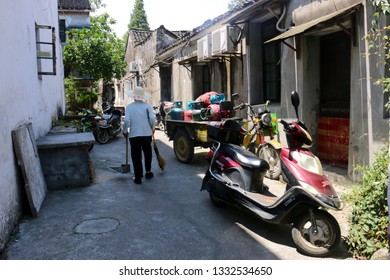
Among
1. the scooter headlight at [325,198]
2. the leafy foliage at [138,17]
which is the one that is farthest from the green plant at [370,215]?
the leafy foliage at [138,17]

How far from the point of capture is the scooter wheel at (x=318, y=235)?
11.0 feet

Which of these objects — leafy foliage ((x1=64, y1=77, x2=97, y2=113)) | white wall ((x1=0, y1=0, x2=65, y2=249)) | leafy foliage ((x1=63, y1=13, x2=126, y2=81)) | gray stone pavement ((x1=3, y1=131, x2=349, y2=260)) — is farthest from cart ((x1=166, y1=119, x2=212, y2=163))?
leafy foliage ((x1=63, y1=13, x2=126, y2=81))

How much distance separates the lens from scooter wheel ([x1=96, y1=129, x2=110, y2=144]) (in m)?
11.5

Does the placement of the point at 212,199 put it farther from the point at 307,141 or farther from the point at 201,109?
the point at 201,109

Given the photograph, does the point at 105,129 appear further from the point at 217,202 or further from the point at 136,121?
the point at 217,202

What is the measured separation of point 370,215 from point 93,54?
17.8m

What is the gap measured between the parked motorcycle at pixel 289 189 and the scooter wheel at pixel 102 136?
23.7 feet

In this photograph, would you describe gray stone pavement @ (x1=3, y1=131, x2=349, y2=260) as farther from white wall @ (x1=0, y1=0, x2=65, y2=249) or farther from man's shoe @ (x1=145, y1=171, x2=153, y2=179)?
man's shoe @ (x1=145, y1=171, x2=153, y2=179)

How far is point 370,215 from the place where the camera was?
3.53m

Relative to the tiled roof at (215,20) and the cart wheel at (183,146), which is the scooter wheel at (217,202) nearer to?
the cart wheel at (183,146)

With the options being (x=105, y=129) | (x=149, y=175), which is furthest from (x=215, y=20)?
(x=149, y=175)

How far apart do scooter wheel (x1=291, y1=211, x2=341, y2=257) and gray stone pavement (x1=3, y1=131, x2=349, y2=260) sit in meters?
0.14

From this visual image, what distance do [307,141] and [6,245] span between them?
3.37 meters

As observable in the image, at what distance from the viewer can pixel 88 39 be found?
19.2 m
